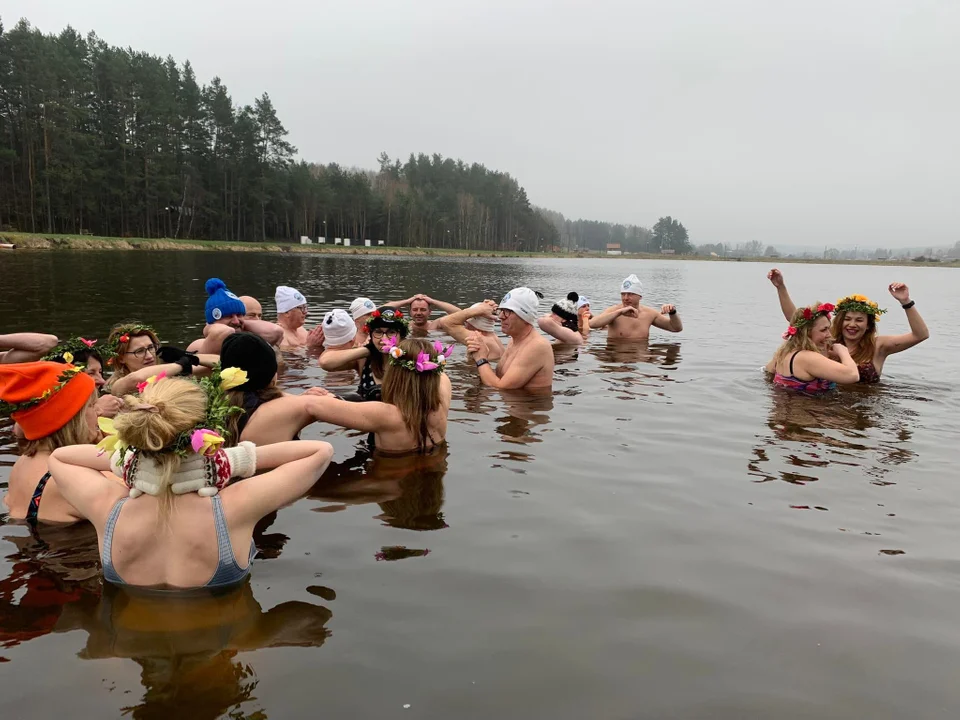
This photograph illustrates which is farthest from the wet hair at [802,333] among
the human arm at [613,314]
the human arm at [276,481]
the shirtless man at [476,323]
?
the human arm at [276,481]

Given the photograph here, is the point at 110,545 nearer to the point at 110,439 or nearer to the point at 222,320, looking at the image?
the point at 110,439

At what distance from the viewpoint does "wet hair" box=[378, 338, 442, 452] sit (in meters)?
5.81

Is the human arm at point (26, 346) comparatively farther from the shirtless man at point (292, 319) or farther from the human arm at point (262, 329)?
the shirtless man at point (292, 319)

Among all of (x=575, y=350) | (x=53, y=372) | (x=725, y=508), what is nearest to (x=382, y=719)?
(x=53, y=372)

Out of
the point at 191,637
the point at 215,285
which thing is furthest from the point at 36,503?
the point at 215,285

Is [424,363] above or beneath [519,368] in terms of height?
above

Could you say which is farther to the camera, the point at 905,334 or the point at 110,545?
the point at 905,334

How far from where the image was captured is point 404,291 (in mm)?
29359

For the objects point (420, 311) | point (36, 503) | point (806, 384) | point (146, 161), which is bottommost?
point (36, 503)

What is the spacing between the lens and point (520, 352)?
8.90 metres

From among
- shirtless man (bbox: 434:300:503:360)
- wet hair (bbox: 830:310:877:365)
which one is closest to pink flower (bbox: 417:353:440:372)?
shirtless man (bbox: 434:300:503:360)

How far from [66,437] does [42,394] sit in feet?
1.31

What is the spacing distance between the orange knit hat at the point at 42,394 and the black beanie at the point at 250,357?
3.18 feet

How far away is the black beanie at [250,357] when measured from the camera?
4.61 m
